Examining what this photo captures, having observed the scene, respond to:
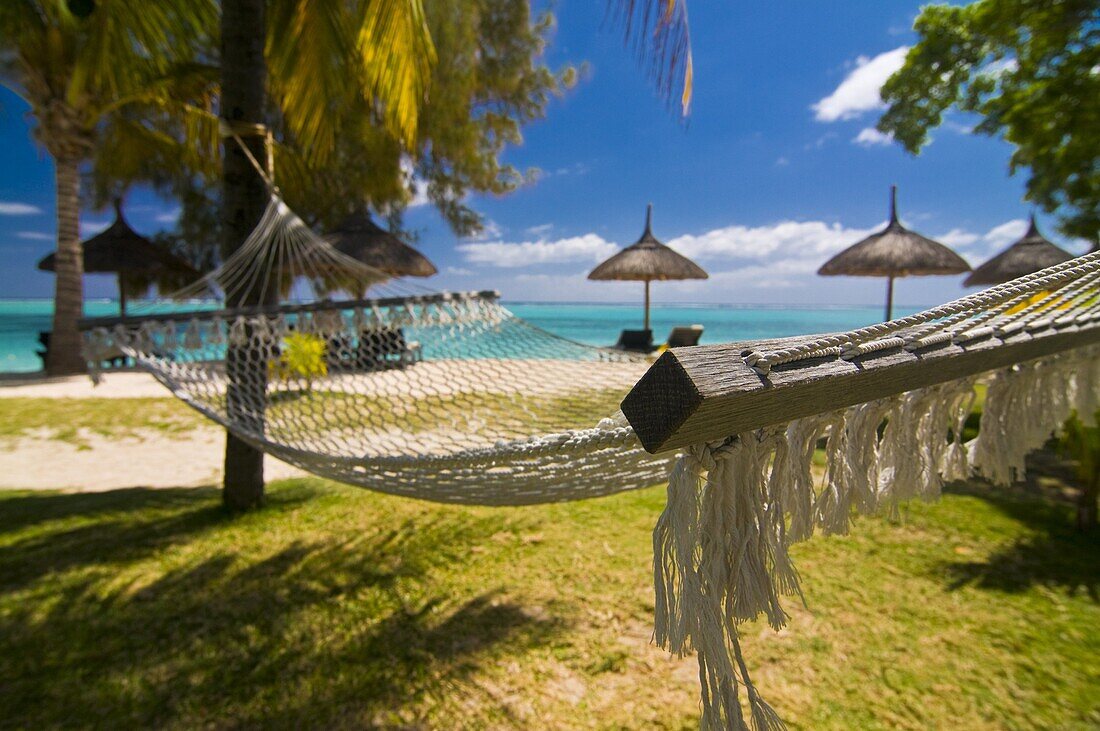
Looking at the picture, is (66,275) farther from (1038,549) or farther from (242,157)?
(1038,549)

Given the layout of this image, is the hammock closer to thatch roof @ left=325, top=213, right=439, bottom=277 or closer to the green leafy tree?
the green leafy tree

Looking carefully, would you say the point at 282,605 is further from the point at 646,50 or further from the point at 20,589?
the point at 646,50

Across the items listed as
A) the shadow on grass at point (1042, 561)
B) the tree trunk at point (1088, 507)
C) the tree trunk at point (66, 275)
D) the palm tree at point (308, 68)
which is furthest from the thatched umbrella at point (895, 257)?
the tree trunk at point (66, 275)

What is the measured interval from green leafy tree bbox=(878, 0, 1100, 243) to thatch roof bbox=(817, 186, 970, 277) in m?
1.39

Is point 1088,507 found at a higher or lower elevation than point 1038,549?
higher

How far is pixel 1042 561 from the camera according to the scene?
5.53 ft

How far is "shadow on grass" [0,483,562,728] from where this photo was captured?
1142 mm

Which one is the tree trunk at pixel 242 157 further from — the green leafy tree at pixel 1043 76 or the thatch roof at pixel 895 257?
the thatch roof at pixel 895 257

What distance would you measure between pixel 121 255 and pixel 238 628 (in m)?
7.19

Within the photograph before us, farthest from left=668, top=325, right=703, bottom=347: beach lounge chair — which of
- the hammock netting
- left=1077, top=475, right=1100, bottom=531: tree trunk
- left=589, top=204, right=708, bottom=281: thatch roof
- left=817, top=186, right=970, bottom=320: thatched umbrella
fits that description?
the hammock netting

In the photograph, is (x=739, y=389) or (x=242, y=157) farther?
(x=242, y=157)

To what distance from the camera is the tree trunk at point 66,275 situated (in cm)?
546

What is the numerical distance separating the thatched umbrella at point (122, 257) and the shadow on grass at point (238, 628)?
19.8ft

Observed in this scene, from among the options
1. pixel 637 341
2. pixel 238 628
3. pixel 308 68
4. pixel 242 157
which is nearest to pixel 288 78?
pixel 308 68
